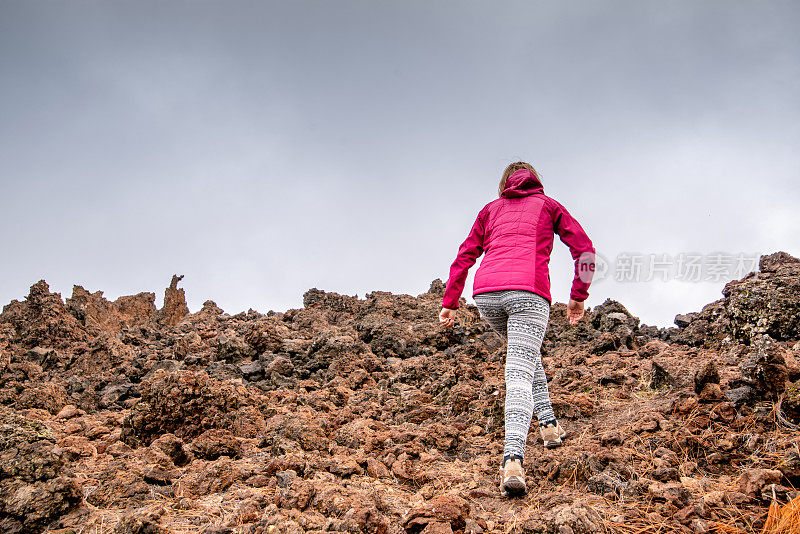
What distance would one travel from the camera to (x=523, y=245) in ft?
11.8

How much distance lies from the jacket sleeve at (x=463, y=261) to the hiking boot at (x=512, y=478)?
1.29 meters

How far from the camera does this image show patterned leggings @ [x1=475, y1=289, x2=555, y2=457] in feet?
10.6

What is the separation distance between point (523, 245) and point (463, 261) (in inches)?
21.8

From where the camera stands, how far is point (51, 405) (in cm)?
614

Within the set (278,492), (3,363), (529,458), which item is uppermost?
(3,363)

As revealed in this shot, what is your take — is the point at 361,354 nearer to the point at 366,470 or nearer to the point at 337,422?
the point at 337,422

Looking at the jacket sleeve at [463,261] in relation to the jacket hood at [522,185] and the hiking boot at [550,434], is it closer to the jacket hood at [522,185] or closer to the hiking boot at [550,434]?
the jacket hood at [522,185]

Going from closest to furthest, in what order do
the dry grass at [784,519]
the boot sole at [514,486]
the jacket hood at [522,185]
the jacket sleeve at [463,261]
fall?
the dry grass at [784,519] → the boot sole at [514,486] → the jacket hood at [522,185] → the jacket sleeve at [463,261]

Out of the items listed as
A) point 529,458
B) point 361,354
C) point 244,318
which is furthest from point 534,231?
point 244,318

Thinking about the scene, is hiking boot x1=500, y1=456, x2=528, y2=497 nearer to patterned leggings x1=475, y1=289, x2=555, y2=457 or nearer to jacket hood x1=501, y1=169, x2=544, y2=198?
patterned leggings x1=475, y1=289, x2=555, y2=457

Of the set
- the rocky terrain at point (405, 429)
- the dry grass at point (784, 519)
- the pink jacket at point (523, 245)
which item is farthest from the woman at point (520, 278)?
the dry grass at point (784, 519)

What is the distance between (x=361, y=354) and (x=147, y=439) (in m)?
3.45

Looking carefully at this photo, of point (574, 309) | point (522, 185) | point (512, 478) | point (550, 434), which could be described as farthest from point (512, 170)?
point (512, 478)

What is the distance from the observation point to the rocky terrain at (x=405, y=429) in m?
2.54
